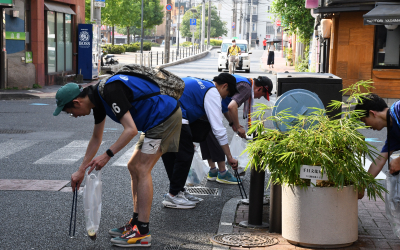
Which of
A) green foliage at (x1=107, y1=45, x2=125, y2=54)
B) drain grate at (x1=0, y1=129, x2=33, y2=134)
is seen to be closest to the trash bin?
→ drain grate at (x1=0, y1=129, x2=33, y2=134)

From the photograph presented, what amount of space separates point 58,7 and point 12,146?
13.0 metres

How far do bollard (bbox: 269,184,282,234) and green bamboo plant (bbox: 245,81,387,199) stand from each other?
0.23m

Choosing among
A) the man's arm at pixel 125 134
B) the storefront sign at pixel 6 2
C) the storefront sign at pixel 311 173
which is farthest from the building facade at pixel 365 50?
the man's arm at pixel 125 134

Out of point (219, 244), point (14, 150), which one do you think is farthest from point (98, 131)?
point (14, 150)

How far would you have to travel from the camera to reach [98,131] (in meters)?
4.67

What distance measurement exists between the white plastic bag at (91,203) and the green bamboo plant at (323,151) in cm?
136

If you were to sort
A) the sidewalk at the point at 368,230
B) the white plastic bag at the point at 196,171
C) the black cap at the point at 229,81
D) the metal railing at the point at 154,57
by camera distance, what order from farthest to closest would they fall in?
the metal railing at the point at 154,57
the white plastic bag at the point at 196,171
the black cap at the point at 229,81
the sidewalk at the point at 368,230

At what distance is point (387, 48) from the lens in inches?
647

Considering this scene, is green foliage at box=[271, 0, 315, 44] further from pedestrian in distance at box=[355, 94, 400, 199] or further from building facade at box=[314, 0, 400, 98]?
pedestrian in distance at box=[355, 94, 400, 199]

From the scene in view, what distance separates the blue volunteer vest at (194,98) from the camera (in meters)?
5.66

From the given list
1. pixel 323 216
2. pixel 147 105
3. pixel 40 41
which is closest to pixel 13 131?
pixel 147 105

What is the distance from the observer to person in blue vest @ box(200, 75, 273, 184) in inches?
254

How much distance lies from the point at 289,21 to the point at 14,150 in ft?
60.2

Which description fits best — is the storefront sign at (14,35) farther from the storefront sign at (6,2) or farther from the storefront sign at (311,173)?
the storefront sign at (311,173)
